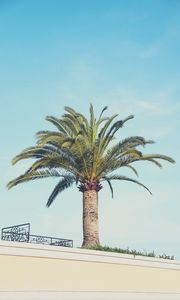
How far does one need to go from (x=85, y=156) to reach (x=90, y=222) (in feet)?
10.6

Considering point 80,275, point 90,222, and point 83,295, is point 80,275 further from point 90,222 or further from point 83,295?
point 90,222

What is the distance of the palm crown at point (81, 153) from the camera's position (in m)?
26.8

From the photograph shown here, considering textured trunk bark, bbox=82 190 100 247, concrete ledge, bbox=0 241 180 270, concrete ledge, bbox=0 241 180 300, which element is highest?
textured trunk bark, bbox=82 190 100 247

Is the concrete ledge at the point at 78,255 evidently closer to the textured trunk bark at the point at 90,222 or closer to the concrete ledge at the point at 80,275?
the concrete ledge at the point at 80,275

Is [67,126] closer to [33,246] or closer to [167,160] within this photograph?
[167,160]

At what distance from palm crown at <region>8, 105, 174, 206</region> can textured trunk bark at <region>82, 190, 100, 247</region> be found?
721mm

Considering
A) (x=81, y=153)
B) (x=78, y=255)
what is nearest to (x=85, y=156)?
(x=81, y=153)

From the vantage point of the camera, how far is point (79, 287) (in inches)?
790

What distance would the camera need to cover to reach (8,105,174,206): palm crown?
26844 millimetres

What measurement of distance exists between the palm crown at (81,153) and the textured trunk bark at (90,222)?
72cm

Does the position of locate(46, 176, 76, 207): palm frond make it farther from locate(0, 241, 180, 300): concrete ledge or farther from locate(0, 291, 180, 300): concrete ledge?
locate(0, 291, 180, 300): concrete ledge

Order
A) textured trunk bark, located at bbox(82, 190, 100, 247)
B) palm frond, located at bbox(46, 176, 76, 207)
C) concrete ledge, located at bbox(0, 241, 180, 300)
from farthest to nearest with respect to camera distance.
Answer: palm frond, located at bbox(46, 176, 76, 207), textured trunk bark, located at bbox(82, 190, 100, 247), concrete ledge, located at bbox(0, 241, 180, 300)

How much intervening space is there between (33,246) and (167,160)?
503 inches

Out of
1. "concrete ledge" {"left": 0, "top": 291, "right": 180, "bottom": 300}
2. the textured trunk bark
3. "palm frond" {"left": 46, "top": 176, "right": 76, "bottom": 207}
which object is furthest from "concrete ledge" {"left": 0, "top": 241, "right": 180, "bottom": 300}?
"palm frond" {"left": 46, "top": 176, "right": 76, "bottom": 207}
